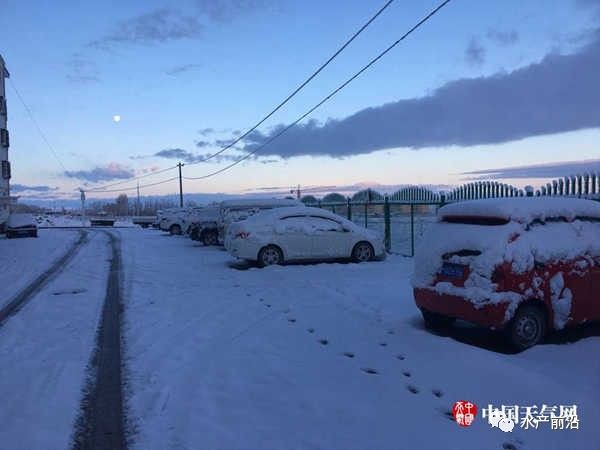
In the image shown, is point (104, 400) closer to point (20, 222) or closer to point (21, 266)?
point (21, 266)

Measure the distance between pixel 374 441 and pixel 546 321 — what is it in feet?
11.4

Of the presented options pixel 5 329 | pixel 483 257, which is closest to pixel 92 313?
pixel 5 329

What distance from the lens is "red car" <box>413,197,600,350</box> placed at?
645cm

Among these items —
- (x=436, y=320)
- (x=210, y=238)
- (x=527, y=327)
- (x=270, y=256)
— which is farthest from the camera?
(x=210, y=238)

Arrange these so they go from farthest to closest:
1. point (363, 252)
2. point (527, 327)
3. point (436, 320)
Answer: point (363, 252), point (436, 320), point (527, 327)

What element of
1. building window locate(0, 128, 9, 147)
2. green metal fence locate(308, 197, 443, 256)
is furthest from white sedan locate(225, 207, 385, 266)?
building window locate(0, 128, 9, 147)

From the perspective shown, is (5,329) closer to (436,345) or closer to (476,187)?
(436,345)

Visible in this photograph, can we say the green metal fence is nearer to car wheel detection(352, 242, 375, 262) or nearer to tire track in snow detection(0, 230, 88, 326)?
car wheel detection(352, 242, 375, 262)

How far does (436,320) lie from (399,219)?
10582 mm

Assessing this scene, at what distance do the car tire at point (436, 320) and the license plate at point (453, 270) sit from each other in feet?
2.39

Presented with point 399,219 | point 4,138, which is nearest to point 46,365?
point 399,219

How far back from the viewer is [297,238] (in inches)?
601

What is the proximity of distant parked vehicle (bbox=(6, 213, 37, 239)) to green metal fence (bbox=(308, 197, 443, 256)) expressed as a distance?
23645 millimetres

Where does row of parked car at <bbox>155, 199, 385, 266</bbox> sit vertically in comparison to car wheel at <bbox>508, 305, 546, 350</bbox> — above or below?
above
